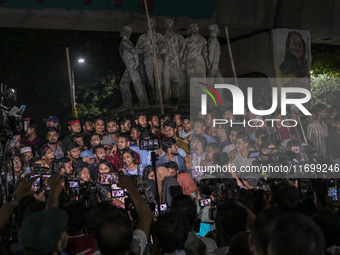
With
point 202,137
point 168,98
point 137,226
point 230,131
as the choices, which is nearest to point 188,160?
point 202,137

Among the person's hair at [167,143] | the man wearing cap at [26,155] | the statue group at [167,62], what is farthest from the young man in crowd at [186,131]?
the man wearing cap at [26,155]

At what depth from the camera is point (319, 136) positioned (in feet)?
35.0

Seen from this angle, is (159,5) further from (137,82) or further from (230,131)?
(230,131)

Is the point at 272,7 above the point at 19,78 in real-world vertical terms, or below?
above

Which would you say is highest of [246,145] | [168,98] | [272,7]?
[272,7]

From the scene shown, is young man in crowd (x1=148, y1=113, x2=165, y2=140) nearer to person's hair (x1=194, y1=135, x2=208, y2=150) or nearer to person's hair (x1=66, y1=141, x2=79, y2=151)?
person's hair (x1=194, y1=135, x2=208, y2=150)

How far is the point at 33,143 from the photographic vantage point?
933 centimetres

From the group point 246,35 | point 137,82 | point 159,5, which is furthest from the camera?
point 246,35

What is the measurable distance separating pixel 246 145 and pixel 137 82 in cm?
437

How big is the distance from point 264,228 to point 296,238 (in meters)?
0.49

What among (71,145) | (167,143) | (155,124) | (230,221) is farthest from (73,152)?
(230,221)

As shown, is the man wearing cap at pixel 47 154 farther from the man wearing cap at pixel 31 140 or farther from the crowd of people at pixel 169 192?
the man wearing cap at pixel 31 140

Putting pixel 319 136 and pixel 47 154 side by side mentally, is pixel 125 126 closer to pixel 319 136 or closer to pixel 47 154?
pixel 47 154

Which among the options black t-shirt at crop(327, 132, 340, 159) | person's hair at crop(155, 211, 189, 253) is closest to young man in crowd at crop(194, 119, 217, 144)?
black t-shirt at crop(327, 132, 340, 159)
